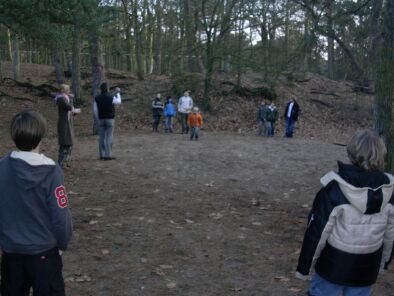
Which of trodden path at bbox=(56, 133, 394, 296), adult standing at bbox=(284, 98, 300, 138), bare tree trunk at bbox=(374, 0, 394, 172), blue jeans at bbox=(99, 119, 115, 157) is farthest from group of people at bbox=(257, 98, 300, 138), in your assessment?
bare tree trunk at bbox=(374, 0, 394, 172)

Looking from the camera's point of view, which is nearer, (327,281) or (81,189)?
(327,281)

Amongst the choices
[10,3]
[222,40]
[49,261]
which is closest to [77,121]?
[222,40]

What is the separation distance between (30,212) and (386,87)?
6066mm

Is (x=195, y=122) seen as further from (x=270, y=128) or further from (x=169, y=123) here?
(x=270, y=128)

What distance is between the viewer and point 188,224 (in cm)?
668

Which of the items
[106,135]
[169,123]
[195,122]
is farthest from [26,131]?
[169,123]

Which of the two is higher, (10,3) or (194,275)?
(10,3)

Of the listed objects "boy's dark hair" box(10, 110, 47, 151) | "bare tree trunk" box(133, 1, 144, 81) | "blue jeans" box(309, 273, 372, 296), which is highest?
"bare tree trunk" box(133, 1, 144, 81)

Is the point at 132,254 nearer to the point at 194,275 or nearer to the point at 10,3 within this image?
the point at 194,275

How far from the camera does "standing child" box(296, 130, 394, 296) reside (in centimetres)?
292

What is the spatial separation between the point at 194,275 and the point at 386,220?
242cm

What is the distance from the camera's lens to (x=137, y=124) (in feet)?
75.5

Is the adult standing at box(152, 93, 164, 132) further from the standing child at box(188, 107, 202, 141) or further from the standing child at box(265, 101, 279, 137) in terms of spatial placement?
the standing child at box(265, 101, 279, 137)

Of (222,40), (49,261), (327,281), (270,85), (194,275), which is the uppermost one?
(222,40)
